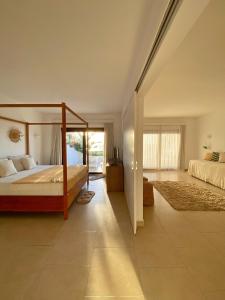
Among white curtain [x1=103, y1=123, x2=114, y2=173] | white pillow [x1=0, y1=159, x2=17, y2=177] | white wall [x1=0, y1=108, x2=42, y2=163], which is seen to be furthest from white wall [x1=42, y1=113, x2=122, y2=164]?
white pillow [x1=0, y1=159, x2=17, y2=177]

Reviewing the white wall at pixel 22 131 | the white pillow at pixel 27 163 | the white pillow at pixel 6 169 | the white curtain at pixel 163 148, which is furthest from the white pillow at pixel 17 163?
the white curtain at pixel 163 148

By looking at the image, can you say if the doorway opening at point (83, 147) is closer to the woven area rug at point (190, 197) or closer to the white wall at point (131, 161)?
the woven area rug at point (190, 197)

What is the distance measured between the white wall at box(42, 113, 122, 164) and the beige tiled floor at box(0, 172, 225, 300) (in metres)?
4.11

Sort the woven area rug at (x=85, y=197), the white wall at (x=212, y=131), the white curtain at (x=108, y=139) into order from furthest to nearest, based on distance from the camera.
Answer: the white curtain at (x=108, y=139)
the white wall at (x=212, y=131)
the woven area rug at (x=85, y=197)

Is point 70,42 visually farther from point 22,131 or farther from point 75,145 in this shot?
point 75,145

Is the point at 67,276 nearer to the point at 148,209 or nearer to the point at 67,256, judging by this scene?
the point at 67,256

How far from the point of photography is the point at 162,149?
810 cm

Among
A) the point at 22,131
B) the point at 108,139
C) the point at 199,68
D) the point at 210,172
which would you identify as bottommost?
the point at 210,172

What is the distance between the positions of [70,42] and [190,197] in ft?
13.0

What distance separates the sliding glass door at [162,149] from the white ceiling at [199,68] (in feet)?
9.46

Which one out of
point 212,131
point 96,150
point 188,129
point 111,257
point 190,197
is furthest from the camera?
point 188,129

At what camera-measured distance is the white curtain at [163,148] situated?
8.01 meters

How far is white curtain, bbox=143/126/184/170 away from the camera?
8008 mm

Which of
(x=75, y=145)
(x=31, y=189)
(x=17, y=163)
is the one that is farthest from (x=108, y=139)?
(x=31, y=189)
